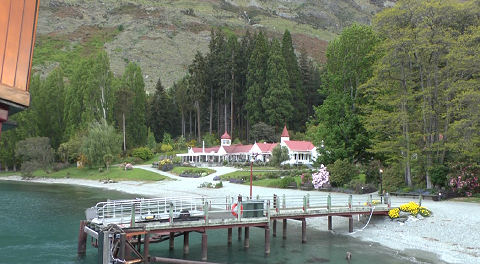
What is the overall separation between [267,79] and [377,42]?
4416cm

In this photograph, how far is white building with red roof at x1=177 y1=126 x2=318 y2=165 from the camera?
72.4 meters

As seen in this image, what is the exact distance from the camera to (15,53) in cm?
667

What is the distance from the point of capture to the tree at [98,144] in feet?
239

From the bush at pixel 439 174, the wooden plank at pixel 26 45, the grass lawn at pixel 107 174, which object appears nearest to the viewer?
the wooden plank at pixel 26 45

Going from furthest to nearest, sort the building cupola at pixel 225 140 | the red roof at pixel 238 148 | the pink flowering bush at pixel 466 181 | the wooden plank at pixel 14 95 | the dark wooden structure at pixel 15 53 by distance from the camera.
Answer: the building cupola at pixel 225 140
the red roof at pixel 238 148
the pink flowering bush at pixel 466 181
the dark wooden structure at pixel 15 53
the wooden plank at pixel 14 95

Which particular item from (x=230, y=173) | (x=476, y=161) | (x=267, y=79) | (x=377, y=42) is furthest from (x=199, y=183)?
(x=267, y=79)

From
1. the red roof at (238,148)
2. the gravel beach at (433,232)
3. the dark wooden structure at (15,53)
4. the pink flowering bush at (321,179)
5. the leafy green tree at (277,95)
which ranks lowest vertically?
the gravel beach at (433,232)

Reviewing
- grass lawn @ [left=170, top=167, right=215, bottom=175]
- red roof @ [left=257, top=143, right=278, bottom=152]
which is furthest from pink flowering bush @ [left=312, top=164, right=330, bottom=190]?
red roof @ [left=257, top=143, right=278, bottom=152]

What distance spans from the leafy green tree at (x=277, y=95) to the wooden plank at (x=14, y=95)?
78538 millimetres

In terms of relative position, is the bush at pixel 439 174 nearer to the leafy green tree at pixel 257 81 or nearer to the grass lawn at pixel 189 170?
the grass lawn at pixel 189 170

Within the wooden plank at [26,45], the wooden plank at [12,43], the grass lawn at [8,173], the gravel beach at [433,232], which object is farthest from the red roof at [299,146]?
the wooden plank at [12,43]

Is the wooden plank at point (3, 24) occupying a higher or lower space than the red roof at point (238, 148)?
lower

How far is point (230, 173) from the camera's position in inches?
2360

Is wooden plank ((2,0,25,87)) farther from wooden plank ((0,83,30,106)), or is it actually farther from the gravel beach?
the gravel beach
